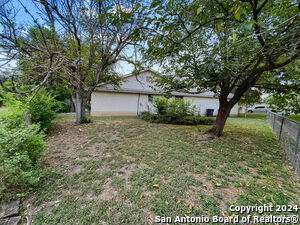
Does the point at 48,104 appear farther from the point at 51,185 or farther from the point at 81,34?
the point at 51,185

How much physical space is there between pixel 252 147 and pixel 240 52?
3.48m

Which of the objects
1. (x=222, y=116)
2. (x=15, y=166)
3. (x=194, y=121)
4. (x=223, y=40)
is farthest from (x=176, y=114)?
(x=15, y=166)

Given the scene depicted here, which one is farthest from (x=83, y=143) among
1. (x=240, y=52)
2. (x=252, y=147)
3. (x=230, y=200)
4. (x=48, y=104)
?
(x=252, y=147)

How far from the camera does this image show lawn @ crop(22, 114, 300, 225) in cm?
179

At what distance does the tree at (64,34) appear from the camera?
264 centimetres

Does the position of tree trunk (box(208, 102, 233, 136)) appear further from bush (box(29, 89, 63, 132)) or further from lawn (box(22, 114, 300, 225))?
bush (box(29, 89, 63, 132))

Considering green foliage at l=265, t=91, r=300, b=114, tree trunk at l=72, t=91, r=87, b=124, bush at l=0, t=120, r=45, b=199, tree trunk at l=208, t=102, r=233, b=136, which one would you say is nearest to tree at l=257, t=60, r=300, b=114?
green foliage at l=265, t=91, r=300, b=114

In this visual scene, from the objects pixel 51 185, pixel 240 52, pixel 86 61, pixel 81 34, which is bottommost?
pixel 51 185

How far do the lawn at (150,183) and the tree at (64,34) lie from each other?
6.62ft

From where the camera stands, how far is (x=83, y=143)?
436 cm

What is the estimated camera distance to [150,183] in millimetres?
2375

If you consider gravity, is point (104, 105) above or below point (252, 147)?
above

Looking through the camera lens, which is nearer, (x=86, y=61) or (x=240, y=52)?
(x=240, y=52)

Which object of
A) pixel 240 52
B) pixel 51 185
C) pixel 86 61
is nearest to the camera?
pixel 51 185
